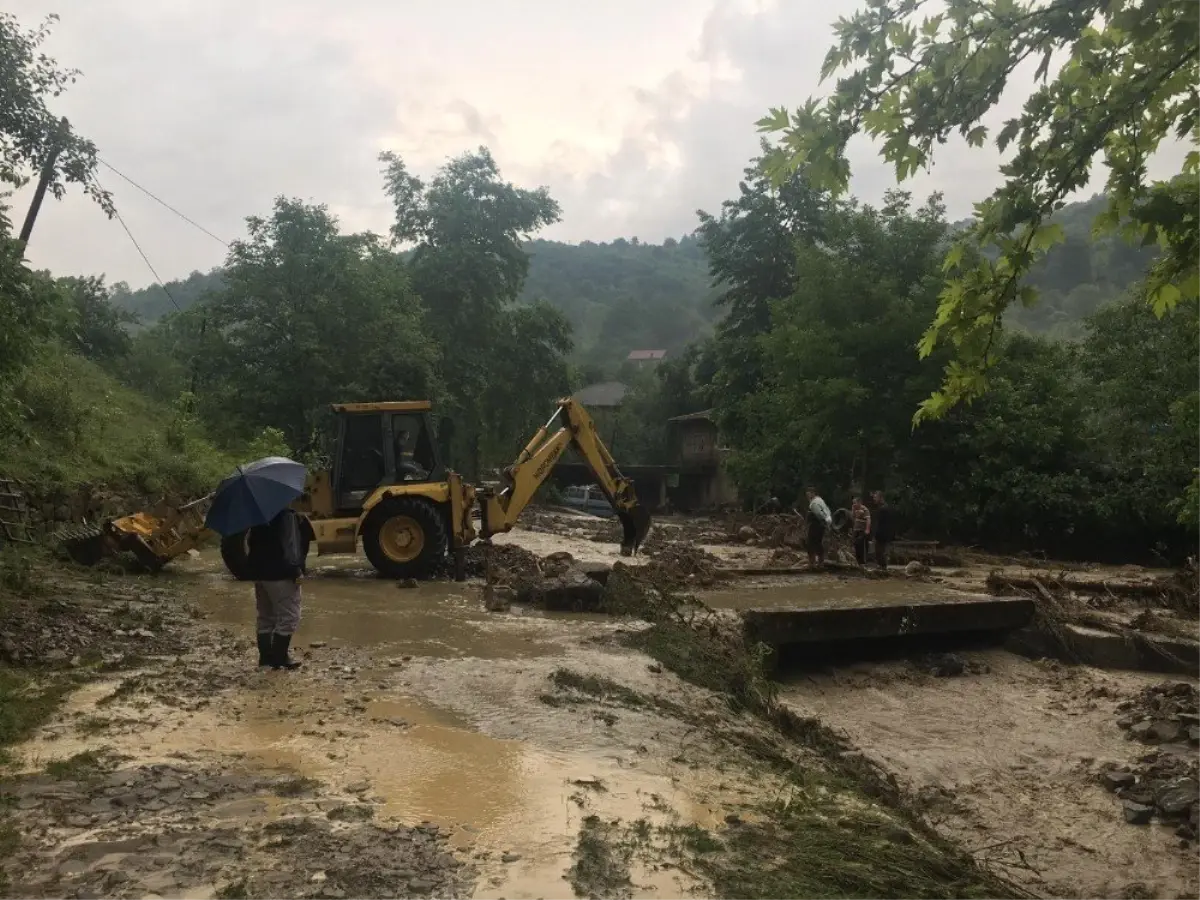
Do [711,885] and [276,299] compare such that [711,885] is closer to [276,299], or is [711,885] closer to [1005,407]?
[1005,407]

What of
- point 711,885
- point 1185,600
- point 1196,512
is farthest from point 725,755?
point 1185,600

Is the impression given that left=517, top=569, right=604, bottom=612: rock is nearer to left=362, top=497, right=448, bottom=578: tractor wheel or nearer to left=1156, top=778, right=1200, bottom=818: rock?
left=362, top=497, right=448, bottom=578: tractor wheel

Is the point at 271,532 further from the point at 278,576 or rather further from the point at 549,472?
the point at 549,472

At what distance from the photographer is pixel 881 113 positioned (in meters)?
4.63

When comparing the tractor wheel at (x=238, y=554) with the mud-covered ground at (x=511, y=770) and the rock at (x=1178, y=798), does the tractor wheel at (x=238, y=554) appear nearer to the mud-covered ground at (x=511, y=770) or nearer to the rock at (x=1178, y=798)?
the mud-covered ground at (x=511, y=770)

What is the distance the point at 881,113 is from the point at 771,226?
3245cm

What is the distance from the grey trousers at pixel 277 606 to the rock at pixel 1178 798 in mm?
7072

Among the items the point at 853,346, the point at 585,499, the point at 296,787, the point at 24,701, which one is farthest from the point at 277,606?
the point at 585,499

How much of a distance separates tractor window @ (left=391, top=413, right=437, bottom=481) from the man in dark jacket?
6825 mm

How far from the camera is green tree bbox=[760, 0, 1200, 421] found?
4.42 m

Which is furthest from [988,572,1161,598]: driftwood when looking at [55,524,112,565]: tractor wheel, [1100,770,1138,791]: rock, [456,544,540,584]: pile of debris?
[55,524,112,565]: tractor wheel

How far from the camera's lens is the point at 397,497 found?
14461 mm

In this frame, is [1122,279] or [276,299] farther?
[1122,279]

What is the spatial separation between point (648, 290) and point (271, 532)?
113346mm
